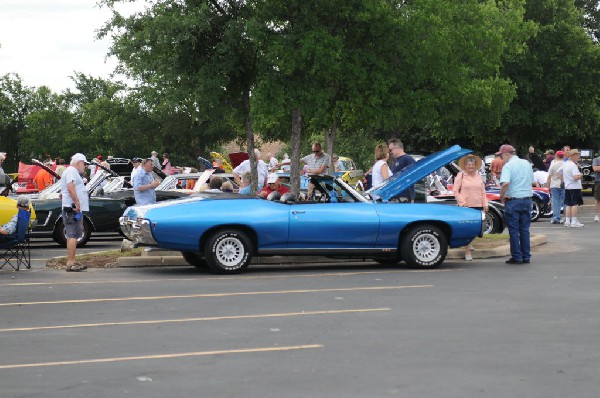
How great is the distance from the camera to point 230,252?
588 inches

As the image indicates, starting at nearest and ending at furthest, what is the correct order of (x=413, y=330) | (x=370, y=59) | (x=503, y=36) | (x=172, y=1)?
1. (x=413, y=330)
2. (x=172, y=1)
3. (x=370, y=59)
4. (x=503, y=36)

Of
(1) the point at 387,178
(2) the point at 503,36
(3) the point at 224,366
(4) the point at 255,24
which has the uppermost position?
(2) the point at 503,36

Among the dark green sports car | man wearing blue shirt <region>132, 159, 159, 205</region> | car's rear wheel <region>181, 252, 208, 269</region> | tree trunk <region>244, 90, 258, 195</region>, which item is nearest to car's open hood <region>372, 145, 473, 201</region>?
car's rear wheel <region>181, 252, 208, 269</region>

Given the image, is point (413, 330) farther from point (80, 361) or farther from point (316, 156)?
point (316, 156)

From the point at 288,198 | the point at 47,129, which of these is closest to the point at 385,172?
the point at 288,198

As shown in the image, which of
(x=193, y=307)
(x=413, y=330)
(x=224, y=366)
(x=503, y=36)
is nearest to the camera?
(x=224, y=366)

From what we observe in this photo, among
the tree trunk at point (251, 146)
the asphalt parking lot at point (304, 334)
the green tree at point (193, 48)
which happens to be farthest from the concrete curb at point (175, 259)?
the green tree at point (193, 48)

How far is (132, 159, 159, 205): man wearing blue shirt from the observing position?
1862cm

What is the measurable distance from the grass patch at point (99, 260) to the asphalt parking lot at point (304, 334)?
149cm

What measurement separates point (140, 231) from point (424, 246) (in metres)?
4.07

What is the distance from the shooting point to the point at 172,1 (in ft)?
70.2

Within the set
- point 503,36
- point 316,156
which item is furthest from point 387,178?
point 503,36

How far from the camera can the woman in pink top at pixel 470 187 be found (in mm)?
17094

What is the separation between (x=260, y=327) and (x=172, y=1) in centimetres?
1293
